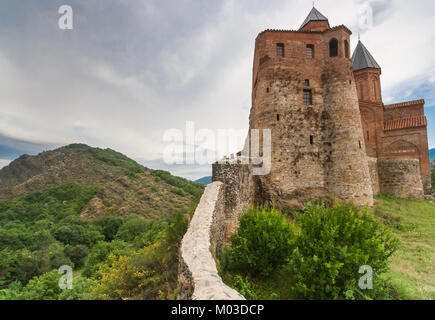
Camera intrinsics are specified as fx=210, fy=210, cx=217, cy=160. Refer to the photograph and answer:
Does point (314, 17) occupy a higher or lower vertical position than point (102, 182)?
higher

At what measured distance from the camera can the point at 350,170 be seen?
13578 millimetres

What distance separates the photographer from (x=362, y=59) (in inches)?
920

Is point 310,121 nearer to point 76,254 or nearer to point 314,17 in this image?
point 314,17

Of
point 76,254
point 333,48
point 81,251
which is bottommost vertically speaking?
point 76,254

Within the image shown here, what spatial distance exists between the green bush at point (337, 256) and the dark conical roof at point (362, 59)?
2430 cm

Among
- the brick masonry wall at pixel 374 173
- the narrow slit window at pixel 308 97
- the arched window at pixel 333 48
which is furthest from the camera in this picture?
the brick masonry wall at pixel 374 173

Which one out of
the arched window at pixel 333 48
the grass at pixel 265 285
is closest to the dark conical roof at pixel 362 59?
the arched window at pixel 333 48

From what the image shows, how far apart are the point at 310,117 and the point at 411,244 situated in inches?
346

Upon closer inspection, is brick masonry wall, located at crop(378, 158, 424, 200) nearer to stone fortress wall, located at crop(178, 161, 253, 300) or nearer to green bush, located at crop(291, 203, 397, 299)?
stone fortress wall, located at crop(178, 161, 253, 300)

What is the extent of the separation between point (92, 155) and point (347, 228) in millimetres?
90859

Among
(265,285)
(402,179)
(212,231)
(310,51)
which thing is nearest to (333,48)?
Answer: (310,51)

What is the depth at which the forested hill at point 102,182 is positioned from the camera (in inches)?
2208

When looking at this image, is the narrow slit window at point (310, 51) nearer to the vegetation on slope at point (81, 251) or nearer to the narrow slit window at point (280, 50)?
the narrow slit window at point (280, 50)

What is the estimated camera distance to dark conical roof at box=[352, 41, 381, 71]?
2294 cm
